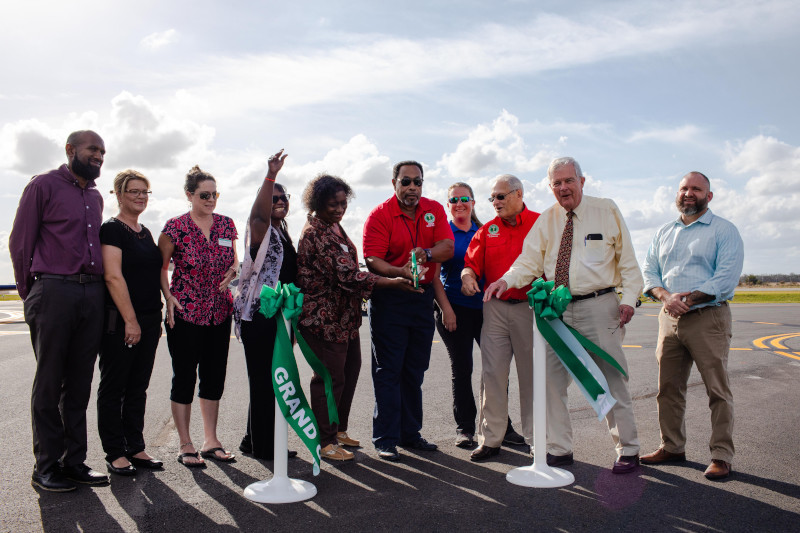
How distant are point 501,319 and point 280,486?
199 cm

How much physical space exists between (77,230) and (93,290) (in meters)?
0.41

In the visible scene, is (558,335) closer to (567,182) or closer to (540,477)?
(540,477)

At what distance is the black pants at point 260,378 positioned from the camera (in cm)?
440

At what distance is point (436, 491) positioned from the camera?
12.3 ft

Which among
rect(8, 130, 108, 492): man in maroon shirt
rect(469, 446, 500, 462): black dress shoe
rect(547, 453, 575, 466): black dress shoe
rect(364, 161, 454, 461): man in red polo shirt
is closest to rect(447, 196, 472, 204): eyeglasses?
rect(364, 161, 454, 461): man in red polo shirt

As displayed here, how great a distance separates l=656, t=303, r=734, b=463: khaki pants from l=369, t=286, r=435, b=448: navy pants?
1.79 meters

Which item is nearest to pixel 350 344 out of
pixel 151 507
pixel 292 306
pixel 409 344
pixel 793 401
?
pixel 409 344

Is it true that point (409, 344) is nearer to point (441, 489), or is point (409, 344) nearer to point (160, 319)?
point (441, 489)

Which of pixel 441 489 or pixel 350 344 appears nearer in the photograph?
pixel 441 489

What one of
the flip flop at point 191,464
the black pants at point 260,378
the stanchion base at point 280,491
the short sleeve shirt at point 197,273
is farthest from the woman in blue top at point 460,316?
the flip flop at point 191,464

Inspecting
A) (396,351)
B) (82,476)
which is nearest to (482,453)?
(396,351)

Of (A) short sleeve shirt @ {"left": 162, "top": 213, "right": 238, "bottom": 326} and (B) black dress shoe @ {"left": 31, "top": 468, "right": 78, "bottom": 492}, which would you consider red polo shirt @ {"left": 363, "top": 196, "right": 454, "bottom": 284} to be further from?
(B) black dress shoe @ {"left": 31, "top": 468, "right": 78, "bottom": 492}

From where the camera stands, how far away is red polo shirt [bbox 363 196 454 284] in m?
4.71

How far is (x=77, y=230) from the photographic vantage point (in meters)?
3.97
